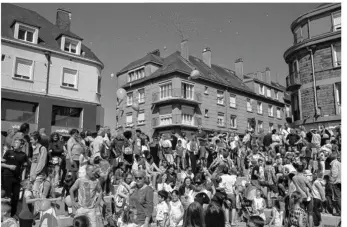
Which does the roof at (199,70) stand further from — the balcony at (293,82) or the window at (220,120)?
the balcony at (293,82)

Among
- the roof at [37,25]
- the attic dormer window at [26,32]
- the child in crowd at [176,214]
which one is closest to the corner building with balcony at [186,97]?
the roof at [37,25]

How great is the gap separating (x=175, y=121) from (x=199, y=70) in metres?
8.63

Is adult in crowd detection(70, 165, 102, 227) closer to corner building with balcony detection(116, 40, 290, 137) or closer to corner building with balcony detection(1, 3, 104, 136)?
corner building with balcony detection(1, 3, 104, 136)

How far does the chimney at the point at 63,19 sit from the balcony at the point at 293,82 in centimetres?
2125

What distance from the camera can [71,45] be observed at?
25641mm

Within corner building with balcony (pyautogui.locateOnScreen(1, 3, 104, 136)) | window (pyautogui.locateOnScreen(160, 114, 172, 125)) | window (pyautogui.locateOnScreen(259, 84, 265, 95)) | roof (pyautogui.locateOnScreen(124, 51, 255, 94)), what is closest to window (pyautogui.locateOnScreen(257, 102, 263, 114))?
window (pyautogui.locateOnScreen(259, 84, 265, 95))

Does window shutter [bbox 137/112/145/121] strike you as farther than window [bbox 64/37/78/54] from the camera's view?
Yes

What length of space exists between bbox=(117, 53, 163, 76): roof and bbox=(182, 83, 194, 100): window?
5.21 meters

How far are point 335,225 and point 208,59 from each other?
36344mm

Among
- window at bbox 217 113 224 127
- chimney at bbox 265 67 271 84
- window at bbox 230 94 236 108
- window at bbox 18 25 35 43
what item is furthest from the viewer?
chimney at bbox 265 67 271 84

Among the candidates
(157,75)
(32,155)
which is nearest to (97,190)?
(32,155)

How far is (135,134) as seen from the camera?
10945mm

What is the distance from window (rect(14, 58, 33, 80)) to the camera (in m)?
21.6

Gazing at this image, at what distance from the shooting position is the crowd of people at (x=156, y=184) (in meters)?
5.24
